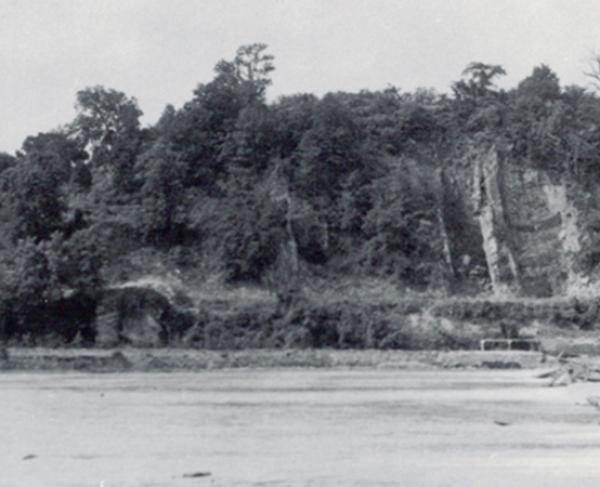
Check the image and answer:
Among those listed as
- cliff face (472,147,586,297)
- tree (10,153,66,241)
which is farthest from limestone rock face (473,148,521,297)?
tree (10,153,66,241)

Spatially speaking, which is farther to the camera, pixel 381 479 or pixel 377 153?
pixel 377 153

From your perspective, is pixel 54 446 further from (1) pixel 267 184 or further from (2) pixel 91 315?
(1) pixel 267 184

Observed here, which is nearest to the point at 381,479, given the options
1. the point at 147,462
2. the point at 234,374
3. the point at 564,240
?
the point at 147,462

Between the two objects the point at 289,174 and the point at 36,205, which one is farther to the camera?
the point at 289,174

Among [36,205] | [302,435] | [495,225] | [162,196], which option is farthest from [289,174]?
[302,435]

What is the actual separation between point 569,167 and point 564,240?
7052 mm

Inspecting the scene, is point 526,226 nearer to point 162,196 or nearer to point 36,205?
point 162,196

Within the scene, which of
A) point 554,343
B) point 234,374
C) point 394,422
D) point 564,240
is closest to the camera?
point 394,422

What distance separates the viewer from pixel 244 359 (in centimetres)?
7038

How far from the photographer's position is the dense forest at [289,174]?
88.9 meters

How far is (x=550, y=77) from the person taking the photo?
105 m

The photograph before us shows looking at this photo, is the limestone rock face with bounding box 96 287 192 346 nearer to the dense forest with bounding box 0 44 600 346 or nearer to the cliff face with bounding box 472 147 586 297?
the dense forest with bounding box 0 44 600 346

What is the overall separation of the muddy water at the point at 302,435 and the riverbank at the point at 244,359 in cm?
1713

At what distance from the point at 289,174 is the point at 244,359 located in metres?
29.6
